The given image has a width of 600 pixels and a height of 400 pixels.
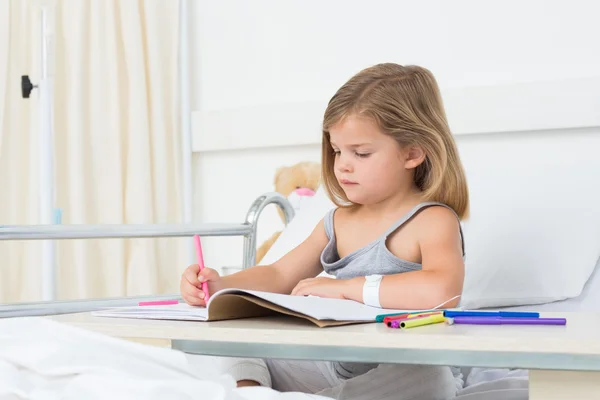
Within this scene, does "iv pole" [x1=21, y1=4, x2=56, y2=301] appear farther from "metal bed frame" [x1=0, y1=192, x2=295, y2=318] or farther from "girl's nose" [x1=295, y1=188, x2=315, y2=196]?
"girl's nose" [x1=295, y1=188, x2=315, y2=196]

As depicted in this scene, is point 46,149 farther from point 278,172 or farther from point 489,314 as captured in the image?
point 489,314

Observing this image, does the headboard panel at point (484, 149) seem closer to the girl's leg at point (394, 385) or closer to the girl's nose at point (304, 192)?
the girl's nose at point (304, 192)

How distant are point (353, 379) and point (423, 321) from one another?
0.20 meters

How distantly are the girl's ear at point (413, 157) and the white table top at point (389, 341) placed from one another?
0.45 metres

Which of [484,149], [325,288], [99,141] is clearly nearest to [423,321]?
[325,288]

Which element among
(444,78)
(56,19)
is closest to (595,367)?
(444,78)

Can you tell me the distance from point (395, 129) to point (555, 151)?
0.97m

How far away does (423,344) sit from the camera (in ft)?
2.76

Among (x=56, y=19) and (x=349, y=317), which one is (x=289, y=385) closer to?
(x=349, y=317)

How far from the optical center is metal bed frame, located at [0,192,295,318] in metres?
1.67

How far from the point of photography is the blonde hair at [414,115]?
55.4 inches

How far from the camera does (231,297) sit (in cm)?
102

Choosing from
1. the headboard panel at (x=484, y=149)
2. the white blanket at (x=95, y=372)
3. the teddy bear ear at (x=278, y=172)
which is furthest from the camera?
the teddy bear ear at (x=278, y=172)

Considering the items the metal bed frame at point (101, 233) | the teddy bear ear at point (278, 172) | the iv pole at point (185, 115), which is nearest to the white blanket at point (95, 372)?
the metal bed frame at point (101, 233)
